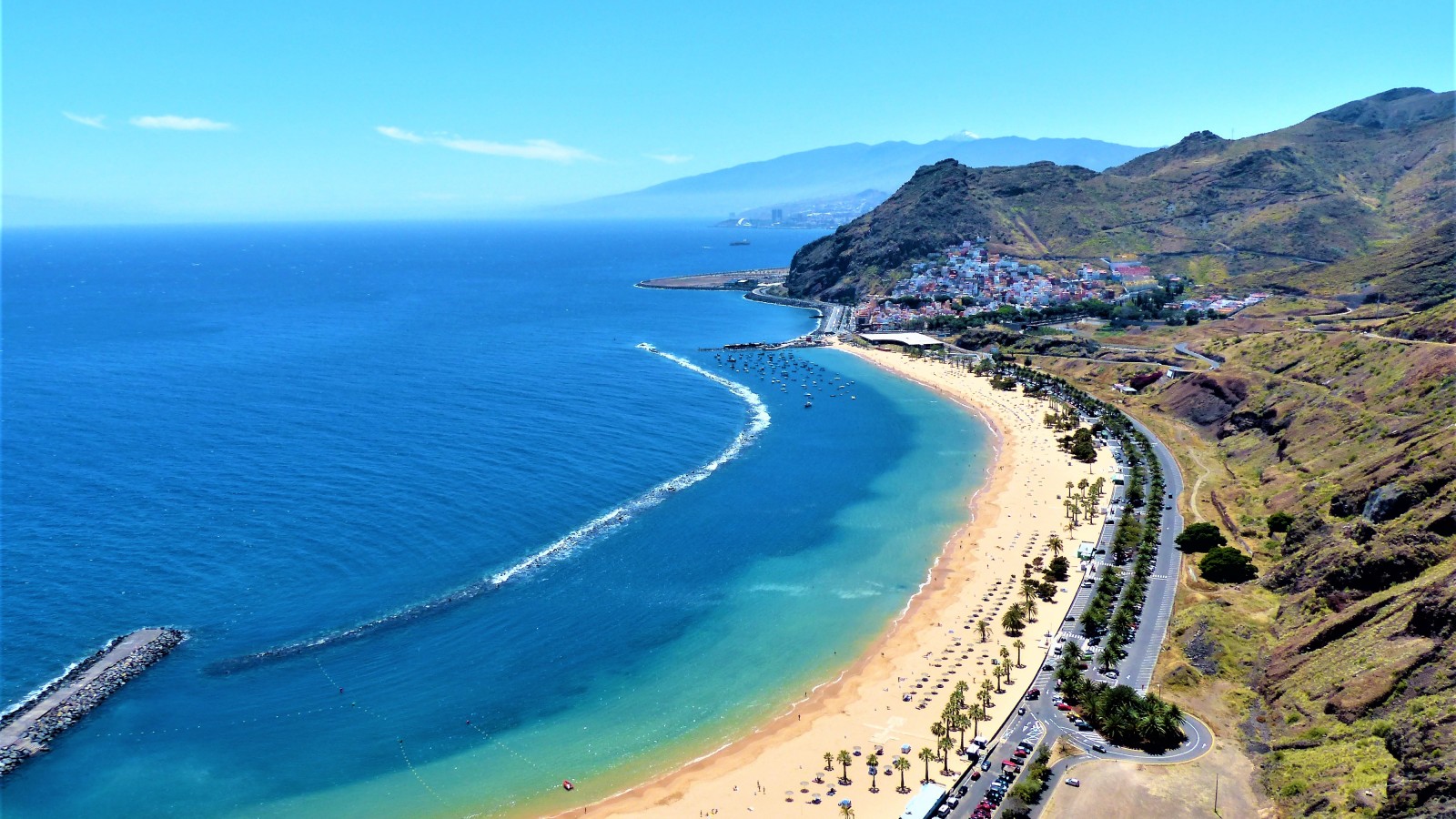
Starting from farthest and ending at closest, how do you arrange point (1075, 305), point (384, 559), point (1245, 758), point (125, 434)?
point (1075, 305)
point (125, 434)
point (384, 559)
point (1245, 758)

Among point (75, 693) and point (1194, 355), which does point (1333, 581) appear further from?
point (1194, 355)

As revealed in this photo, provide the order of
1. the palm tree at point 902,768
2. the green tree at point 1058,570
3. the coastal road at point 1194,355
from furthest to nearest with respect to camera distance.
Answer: the coastal road at point 1194,355 → the green tree at point 1058,570 → the palm tree at point 902,768

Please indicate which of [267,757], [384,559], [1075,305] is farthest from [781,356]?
[267,757]

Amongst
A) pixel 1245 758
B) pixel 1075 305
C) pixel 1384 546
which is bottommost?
pixel 1245 758

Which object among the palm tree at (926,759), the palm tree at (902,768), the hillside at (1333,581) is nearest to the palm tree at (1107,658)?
the hillside at (1333,581)

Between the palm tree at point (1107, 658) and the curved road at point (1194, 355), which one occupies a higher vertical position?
the curved road at point (1194, 355)

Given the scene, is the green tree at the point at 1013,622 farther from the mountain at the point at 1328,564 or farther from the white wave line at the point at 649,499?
the white wave line at the point at 649,499

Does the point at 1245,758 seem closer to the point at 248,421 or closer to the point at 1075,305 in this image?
the point at 248,421
